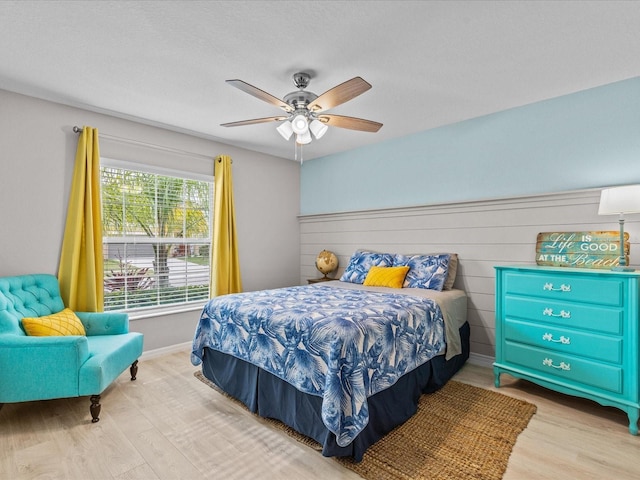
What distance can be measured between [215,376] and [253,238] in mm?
2125

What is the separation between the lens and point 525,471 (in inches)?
68.3

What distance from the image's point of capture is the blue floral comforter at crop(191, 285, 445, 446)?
69.1 inches

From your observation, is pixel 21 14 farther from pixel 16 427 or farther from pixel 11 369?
pixel 16 427

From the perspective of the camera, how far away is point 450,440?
78.4 inches

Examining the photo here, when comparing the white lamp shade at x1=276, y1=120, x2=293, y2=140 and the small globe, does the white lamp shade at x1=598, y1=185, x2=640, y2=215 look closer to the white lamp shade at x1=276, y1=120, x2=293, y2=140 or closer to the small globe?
the white lamp shade at x1=276, y1=120, x2=293, y2=140

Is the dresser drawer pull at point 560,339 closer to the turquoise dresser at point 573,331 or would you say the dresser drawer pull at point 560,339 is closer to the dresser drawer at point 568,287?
the turquoise dresser at point 573,331

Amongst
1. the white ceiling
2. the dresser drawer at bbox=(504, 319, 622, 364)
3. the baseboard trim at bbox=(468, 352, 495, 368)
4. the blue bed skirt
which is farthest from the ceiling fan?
the baseboard trim at bbox=(468, 352, 495, 368)

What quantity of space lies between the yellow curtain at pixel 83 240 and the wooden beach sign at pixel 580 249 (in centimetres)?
410

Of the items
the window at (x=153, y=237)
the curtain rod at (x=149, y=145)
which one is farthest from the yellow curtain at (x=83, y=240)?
the window at (x=153, y=237)

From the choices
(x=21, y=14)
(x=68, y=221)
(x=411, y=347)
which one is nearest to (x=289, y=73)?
(x=21, y=14)

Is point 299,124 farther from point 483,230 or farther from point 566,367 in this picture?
point 566,367

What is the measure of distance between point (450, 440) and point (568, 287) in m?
1.41

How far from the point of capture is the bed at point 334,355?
1776 mm

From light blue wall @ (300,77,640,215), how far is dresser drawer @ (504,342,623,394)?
1.45 m
